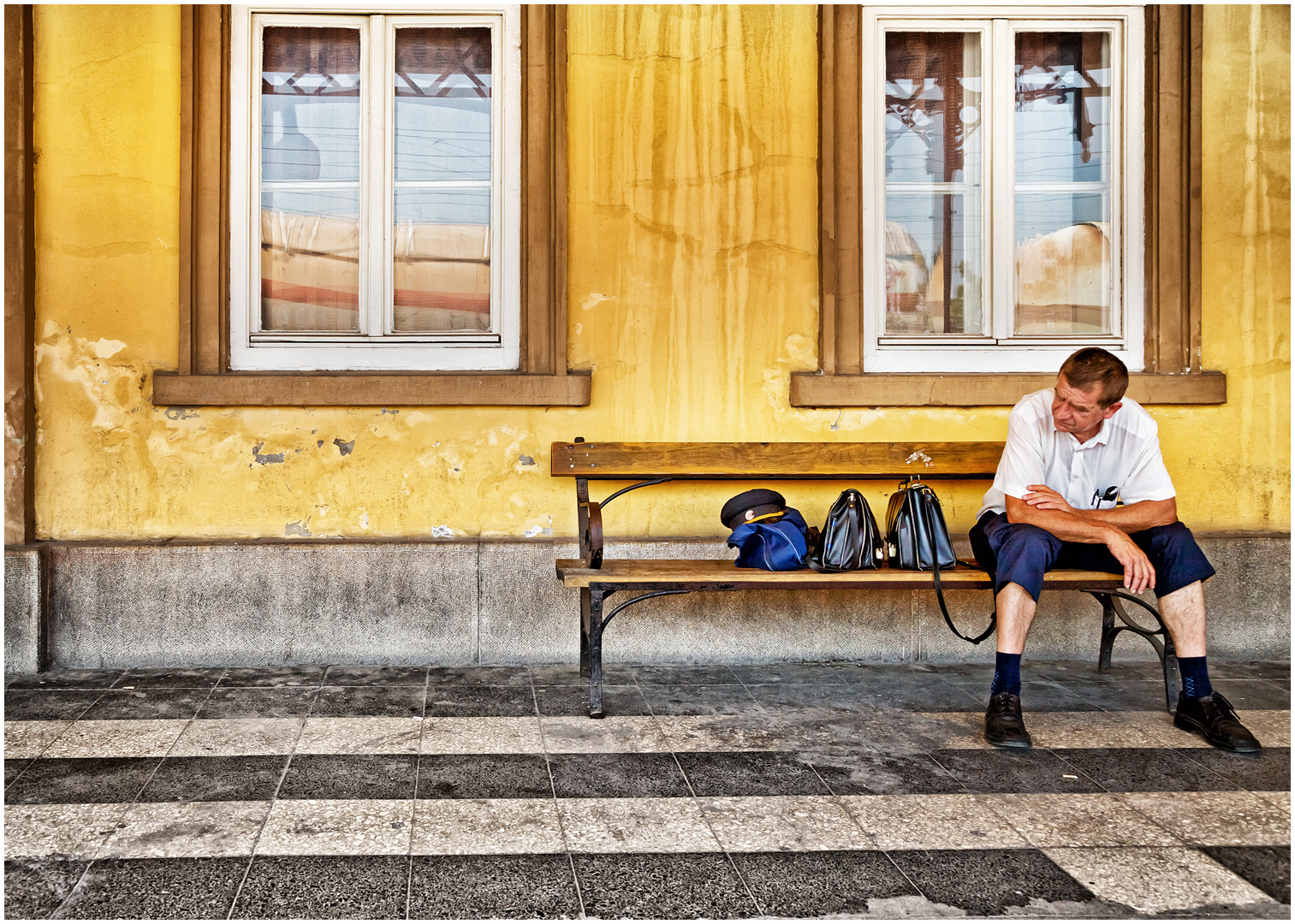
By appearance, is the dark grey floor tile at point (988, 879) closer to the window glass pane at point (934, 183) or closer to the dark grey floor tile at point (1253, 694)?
the dark grey floor tile at point (1253, 694)

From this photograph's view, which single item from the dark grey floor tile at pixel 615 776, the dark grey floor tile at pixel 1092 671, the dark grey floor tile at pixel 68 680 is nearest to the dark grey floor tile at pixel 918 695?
the dark grey floor tile at pixel 1092 671

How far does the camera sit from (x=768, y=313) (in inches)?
198

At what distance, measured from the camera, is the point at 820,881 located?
2.45 m

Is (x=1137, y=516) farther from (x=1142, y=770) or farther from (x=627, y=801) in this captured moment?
(x=627, y=801)

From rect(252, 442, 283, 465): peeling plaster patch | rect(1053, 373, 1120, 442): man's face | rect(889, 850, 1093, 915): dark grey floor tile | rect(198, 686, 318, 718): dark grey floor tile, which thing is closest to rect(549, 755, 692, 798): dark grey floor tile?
rect(889, 850, 1093, 915): dark grey floor tile

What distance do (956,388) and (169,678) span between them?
421 cm

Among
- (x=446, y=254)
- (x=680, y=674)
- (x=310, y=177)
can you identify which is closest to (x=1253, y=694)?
(x=680, y=674)

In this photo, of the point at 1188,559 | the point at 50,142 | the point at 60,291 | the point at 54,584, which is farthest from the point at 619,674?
the point at 50,142

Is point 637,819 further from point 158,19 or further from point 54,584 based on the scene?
point 158,19

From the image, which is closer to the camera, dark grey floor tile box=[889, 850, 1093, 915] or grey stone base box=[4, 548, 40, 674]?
dark grey floor tile box=[889, 850, 1093, 915]

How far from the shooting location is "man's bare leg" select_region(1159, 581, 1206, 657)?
3.70 m

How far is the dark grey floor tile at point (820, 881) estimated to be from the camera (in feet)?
7.62

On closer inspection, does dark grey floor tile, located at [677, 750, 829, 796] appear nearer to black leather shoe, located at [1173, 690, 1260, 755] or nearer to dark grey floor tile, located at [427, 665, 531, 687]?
dark grey floor tile, located at [427, 665, 531, 687]

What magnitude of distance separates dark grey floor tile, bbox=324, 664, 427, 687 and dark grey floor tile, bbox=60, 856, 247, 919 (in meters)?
1.87
